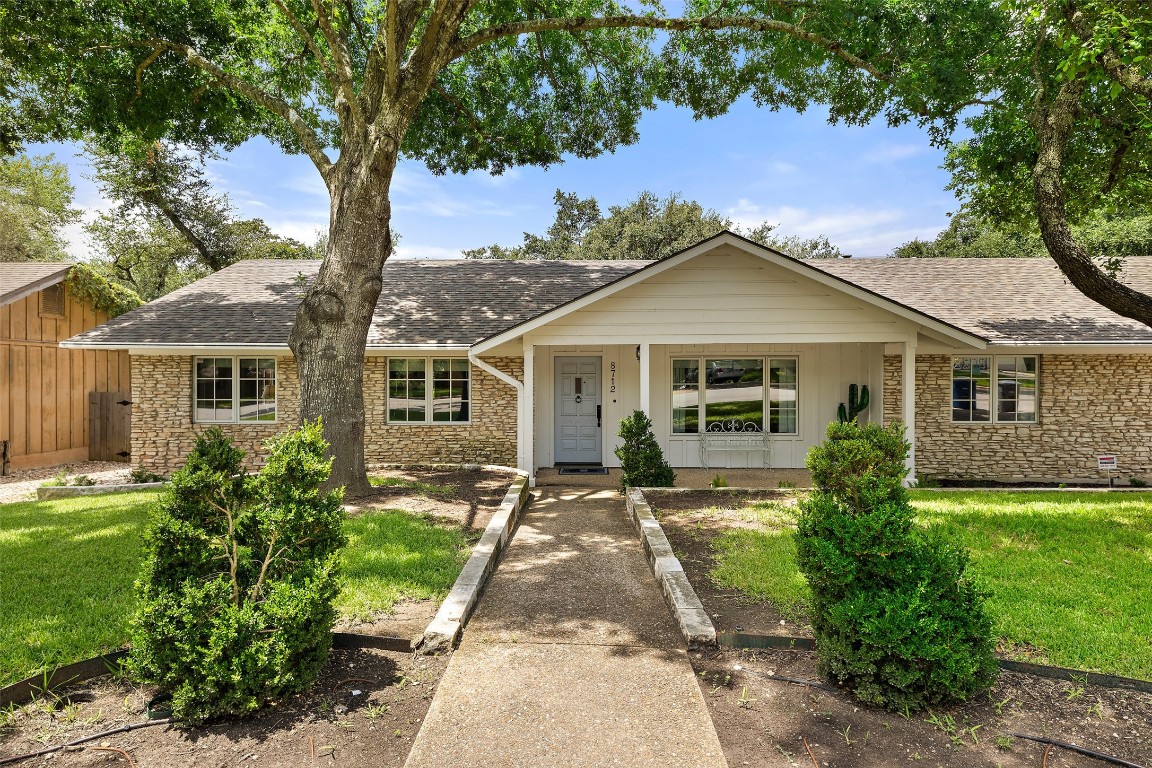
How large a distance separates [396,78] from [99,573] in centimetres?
707

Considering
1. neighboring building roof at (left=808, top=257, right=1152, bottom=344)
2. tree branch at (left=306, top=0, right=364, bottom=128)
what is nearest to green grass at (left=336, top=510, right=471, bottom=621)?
tree branch at (left=306, top=0, right=364, bottom=128)

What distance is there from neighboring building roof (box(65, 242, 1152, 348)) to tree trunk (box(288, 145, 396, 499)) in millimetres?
3245

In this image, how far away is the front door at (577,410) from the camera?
12977 mm

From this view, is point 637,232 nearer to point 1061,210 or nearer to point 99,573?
point 1061,210

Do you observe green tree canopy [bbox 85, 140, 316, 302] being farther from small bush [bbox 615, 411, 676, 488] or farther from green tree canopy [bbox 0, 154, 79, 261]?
small bush [bbox 615, 411, 676, 488]

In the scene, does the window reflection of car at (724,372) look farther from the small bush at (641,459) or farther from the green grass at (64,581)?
the green grass at (64,581)

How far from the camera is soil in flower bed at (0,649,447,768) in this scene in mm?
2906

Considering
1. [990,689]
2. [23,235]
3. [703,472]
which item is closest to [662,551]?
[990,689]

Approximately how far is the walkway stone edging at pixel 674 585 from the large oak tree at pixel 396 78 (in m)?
4.57

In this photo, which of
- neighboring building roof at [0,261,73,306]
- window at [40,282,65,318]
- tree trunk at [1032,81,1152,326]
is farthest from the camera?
window at [40,282,65,318]

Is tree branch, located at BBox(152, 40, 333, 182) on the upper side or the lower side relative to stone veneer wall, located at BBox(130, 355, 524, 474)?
upper

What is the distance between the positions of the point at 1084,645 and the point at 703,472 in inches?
318

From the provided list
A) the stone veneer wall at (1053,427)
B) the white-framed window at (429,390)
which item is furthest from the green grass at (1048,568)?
the white-framed window at (429,390)

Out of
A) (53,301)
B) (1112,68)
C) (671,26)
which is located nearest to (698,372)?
(671,26)
